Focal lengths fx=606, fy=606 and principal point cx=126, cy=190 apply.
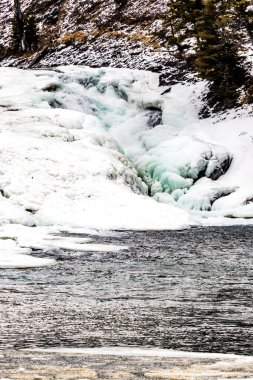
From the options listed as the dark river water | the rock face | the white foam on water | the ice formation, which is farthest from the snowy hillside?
the white foam on water

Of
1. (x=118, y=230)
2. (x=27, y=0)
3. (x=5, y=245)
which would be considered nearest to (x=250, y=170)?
(x=118, y=230)

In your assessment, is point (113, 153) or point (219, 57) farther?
point (219, 57)

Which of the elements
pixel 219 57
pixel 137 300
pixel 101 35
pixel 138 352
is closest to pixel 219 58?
pixel 219 57

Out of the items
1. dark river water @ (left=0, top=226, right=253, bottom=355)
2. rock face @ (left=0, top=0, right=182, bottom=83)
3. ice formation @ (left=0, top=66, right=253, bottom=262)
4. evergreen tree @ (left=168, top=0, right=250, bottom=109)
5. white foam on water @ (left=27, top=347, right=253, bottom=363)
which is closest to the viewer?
white foam on water @ (left=27, top=347, right=253, bottom=363)

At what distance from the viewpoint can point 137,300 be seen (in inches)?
369

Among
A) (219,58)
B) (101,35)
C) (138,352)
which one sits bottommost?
(138,352)

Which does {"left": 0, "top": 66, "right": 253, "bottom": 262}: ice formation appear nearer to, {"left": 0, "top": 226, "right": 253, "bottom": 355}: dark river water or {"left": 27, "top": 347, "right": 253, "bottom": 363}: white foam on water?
{"left": 0, "top": 226, "right": 253, "bottom": 355}: dark river water

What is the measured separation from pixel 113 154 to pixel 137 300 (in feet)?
60.1

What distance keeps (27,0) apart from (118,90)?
2829 cm

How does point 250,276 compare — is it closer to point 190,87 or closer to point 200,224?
point 200,224

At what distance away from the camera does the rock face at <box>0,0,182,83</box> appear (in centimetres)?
4209

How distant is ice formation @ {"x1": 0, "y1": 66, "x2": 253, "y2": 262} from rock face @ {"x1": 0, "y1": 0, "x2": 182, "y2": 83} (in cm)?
386

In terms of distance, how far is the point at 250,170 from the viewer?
27.7 m

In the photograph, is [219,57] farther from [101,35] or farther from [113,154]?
[101,35]
